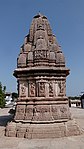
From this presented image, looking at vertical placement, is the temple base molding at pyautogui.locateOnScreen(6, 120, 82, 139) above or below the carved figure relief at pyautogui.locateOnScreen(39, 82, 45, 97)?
below

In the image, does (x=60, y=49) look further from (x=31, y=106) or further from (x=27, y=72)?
(x=31, y=106)

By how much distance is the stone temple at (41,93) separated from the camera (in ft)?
23.3

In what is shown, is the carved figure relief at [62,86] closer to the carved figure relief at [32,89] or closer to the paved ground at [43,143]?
the carved figure relief at [32,89]

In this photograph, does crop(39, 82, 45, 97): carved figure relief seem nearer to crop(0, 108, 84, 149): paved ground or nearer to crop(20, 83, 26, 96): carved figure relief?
crop(20, 83, 26, 96): carved figure relief

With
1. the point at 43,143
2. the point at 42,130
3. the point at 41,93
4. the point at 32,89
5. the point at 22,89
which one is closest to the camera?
the point at 43,143

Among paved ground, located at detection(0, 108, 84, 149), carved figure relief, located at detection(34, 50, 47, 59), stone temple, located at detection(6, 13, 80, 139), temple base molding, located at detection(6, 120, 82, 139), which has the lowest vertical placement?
paved ground, located at detection(0, 108, 84, 149)

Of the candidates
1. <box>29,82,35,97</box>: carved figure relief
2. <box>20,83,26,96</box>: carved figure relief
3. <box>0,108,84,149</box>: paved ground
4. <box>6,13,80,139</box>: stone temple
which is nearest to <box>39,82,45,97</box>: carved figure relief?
<box>6,13,80,139</box>: stone temple

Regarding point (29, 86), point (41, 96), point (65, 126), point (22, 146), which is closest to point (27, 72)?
point (29, 86)

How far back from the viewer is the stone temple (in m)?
7.09

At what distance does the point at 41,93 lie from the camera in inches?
305

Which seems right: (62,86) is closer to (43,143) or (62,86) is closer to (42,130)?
(42,130)

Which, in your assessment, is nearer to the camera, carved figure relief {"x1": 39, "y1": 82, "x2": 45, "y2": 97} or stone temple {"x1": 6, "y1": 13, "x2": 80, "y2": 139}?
stone temple {"x1": 6, "y1": 13, "x2": 80, "y2": 139}

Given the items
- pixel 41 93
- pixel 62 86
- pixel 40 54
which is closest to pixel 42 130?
pixel 41 93

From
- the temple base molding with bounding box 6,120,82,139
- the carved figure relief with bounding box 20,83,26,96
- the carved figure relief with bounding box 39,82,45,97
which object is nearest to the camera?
the temple base molding with bounding box 6,120,82,139
